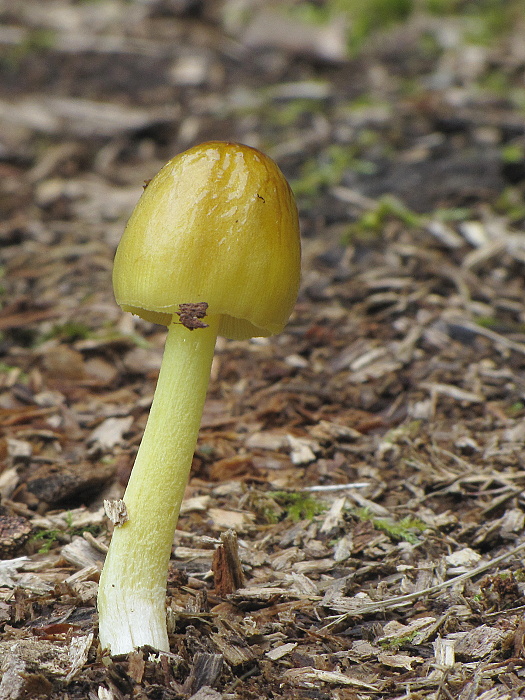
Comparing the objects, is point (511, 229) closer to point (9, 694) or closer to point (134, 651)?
point (134, 651)

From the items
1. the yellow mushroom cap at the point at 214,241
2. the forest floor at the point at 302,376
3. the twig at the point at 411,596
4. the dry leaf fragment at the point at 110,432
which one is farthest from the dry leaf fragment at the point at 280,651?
the dry leaf fragment at the point at 110,432

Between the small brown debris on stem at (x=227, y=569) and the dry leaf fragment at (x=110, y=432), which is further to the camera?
the dry leaf fragment at (x=110, y=432)

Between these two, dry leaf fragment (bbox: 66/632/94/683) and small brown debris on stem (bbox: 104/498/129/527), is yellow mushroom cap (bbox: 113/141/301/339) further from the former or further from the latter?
dry leaf fragment (bbox: 66/632/94/683)

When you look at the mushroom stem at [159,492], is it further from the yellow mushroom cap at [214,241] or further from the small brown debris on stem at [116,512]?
the yellow mushroom cap at [214,241]

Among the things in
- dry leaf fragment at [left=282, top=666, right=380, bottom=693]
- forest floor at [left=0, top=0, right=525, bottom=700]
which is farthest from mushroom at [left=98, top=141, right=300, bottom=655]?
dry leaf fragment at [left=282, top=666, right=380, bottom=693]

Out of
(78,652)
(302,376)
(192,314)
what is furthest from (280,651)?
(302,376)

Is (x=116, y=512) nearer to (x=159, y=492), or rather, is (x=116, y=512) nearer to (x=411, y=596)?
(x=159, y=492)

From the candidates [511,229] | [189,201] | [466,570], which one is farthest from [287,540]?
[511,229]
